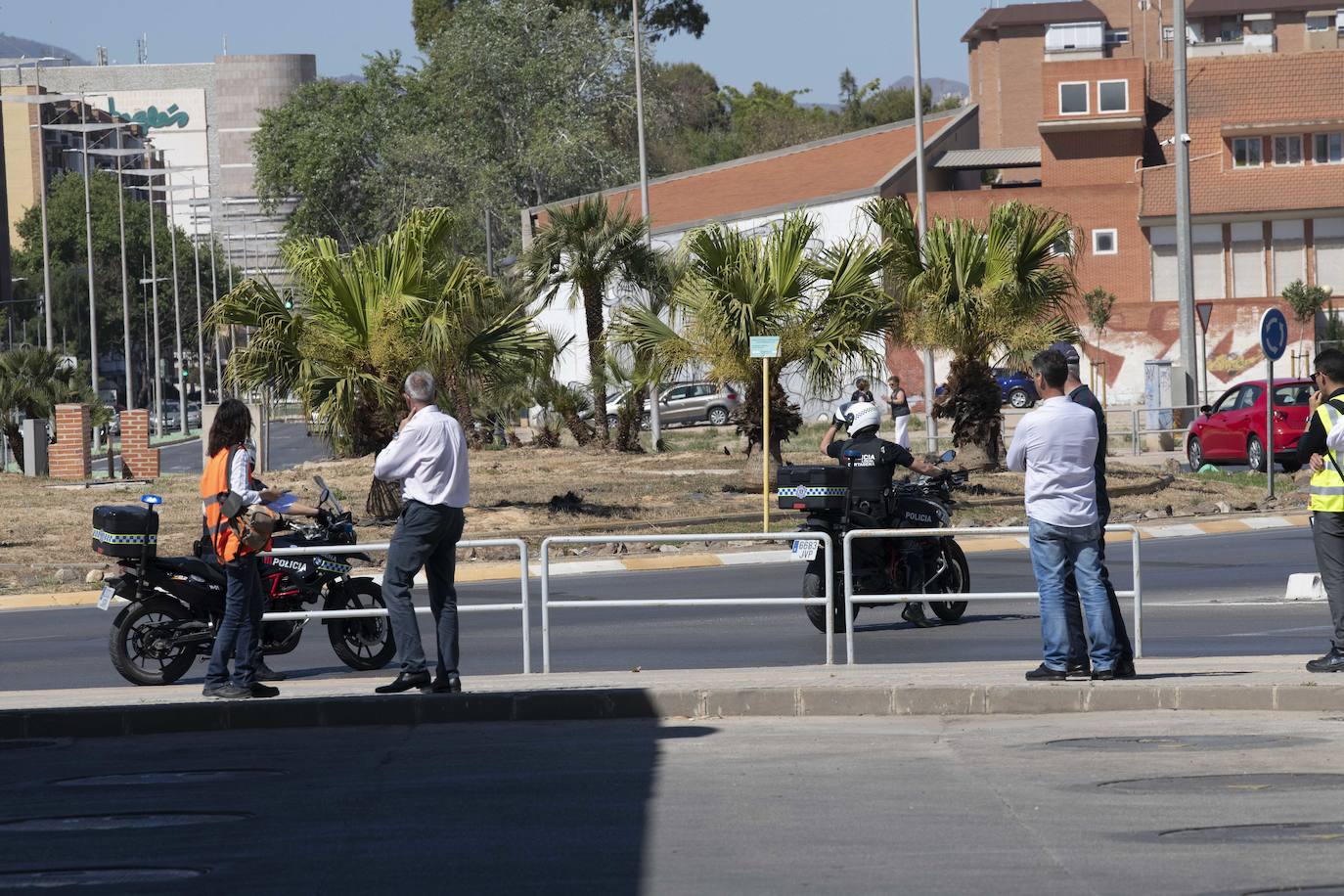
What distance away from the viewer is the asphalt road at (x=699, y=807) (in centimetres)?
631

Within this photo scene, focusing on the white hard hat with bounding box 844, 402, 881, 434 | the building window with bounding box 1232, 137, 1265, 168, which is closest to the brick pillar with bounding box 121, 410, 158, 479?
the white hard hat with bounding box 844, 402, 881, 434

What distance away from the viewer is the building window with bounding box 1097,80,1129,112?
6625cm

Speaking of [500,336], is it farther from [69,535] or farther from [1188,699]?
[1188,699]

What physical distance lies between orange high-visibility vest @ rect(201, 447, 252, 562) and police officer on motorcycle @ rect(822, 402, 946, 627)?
5.14 m

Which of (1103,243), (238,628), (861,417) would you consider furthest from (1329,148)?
(238,628)

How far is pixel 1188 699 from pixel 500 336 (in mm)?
15886

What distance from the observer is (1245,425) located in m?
31.8

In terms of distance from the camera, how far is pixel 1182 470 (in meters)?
33.6

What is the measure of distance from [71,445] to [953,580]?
1161 inches

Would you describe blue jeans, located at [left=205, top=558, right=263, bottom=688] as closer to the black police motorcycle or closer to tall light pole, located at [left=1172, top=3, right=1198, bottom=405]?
the black police motorcycle

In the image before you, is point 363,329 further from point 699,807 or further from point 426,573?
point 699,807

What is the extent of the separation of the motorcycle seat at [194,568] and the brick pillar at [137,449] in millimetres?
29194

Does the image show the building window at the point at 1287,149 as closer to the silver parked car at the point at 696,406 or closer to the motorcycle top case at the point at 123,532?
the silver parked car at the point at 696,406

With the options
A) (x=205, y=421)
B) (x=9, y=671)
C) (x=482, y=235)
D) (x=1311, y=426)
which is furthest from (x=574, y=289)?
(x=482, y=235)
